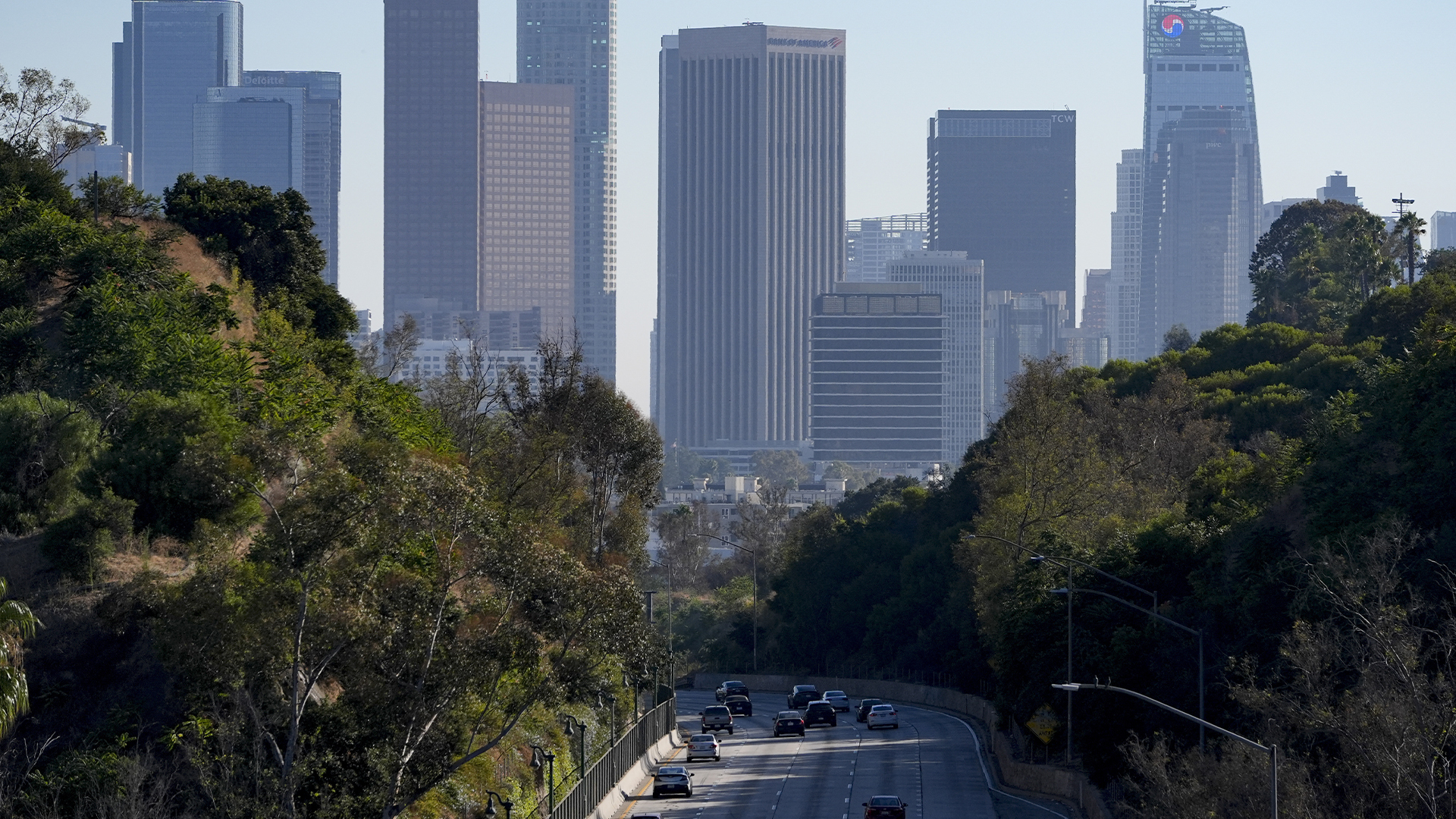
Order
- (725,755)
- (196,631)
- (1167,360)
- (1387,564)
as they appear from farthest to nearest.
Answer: (1167,360), (725,755), (1387,564), (196,631)

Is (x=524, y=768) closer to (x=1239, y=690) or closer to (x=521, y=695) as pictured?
(x=521, y=695)

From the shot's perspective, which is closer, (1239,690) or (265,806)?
(265,806)

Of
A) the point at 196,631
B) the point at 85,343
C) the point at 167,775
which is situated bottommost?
the point at 167,775

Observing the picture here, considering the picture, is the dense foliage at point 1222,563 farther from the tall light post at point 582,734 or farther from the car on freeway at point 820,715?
the tall light post at point 582,734

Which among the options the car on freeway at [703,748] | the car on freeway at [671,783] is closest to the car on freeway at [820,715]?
the car on freeway at [703,748]

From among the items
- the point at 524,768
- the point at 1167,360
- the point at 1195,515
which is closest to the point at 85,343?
the point at 524,768

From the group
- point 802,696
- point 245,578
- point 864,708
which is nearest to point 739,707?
point 802,696

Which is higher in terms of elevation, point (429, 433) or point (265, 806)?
point (429, 433)

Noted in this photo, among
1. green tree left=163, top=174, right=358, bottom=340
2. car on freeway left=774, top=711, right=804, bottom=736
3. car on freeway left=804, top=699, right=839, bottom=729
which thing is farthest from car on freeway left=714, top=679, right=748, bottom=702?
green tree left=163, top=174, right=358, bottom=340
